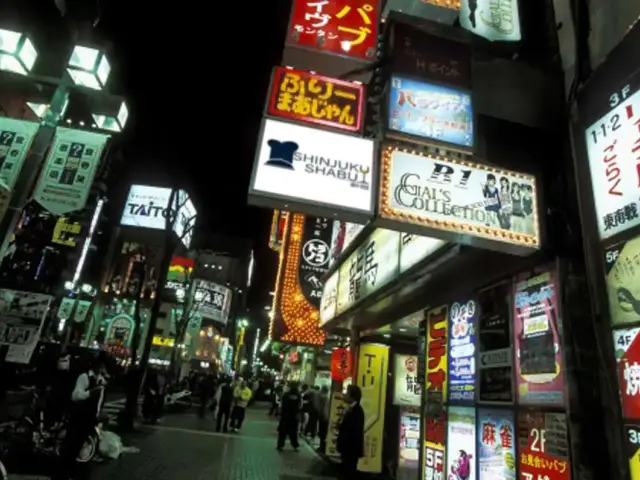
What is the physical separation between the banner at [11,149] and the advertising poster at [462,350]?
8414 mm

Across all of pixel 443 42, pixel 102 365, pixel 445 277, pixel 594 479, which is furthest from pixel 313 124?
pixel 102 365

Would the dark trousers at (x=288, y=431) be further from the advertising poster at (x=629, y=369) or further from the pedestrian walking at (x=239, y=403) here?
the advertising poster at (x=629, y=369)

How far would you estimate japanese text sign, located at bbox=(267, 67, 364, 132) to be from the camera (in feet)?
19.8

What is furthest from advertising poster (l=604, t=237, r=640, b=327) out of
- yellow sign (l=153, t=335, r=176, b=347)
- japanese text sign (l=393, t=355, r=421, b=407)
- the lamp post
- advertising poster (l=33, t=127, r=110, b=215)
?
yellow sign (l=153, t=335, r=176, b=347)

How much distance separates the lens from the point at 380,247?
9.92 metres

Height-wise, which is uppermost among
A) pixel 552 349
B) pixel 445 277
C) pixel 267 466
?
pixel 445 277

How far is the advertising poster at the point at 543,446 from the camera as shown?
17.1ft

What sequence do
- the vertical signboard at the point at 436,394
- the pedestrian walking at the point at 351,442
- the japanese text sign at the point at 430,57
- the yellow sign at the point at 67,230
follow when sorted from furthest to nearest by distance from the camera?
1. the yellow sign at the point at 67,230
2. the vertical signboard at the point at 436,394
3. the pedestrian walking at the point at 351,442
4. the japanese text sign at the point at 430,57

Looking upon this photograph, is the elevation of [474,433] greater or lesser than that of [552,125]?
lesser

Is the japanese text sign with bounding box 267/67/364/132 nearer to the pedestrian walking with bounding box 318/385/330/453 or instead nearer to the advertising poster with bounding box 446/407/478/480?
the advertising poster with bounding box 446/407/478/480

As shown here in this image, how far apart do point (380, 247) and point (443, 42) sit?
4.40 metres

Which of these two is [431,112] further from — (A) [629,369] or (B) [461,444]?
(B) [461,444]

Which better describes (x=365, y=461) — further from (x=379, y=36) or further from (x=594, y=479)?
(x=379, y=36)

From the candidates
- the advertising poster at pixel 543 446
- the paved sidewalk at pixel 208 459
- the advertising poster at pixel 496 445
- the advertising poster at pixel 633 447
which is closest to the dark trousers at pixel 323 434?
the paved sidewalk at pixel 208 459
